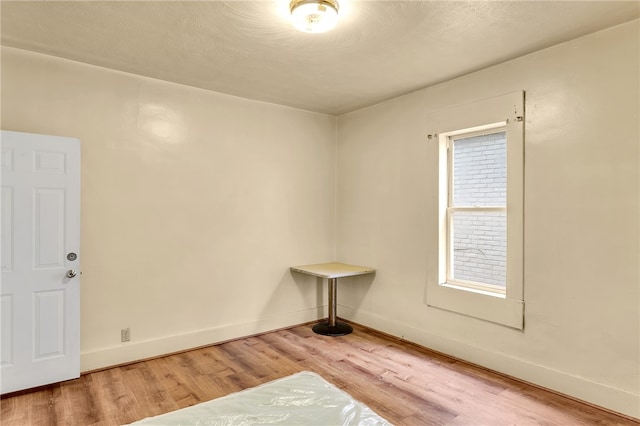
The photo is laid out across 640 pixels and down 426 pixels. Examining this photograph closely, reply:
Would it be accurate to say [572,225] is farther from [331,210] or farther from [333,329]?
[331,210]

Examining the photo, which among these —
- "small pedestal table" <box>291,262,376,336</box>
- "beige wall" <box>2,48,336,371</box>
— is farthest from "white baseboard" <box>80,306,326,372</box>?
"small pedestal table" <box>291,262,376,336</box>

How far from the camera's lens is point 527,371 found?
2922 millimetres

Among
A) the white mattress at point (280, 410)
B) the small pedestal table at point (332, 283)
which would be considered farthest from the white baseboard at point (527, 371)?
the white mattress at point (280, 410)

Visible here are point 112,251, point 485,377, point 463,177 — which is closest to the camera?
point 485,377

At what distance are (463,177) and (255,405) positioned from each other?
2.72m

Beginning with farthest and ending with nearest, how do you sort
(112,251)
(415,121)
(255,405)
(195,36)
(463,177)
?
1. (415,121)
2. (463,177)
3. (112,251)
4. (195,36)
5. (255,405)

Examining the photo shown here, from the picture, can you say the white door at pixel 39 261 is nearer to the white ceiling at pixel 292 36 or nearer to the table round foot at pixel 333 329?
the white ceiling at pixel 292 36

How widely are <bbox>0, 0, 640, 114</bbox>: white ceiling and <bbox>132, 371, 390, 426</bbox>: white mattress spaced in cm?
226

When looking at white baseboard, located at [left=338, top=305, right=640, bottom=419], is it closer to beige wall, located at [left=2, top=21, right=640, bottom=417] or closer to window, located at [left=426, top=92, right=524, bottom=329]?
beige wall, located at [left=2, top=21, right=640, bottom=417]

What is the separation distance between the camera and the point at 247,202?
4.09 meters

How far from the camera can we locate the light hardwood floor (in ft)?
8.00

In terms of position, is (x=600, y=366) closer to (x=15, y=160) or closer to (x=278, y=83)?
(x=278, y=83)

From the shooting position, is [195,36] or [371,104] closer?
[195,36]

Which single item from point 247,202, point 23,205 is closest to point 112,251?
point 23,205
